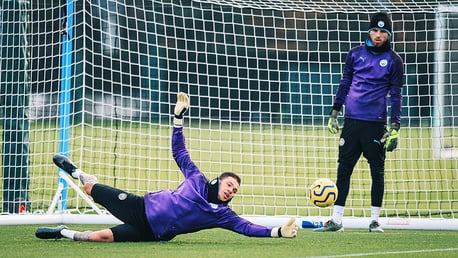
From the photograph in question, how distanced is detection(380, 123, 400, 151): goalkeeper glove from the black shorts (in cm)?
251

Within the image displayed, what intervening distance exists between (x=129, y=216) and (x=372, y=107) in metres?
2.76

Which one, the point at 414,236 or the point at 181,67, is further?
the point at 181,67

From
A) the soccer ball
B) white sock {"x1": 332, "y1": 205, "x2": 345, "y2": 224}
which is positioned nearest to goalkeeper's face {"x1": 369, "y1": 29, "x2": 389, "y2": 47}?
the soccer ball

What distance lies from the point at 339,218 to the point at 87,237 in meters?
2.72

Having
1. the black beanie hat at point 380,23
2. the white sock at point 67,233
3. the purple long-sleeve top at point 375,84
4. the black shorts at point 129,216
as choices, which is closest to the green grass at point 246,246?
the white sock at point 67,233

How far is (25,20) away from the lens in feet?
38.9

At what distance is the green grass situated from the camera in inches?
305

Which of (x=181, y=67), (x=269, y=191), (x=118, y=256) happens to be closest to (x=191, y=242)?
(x=118, y=256)

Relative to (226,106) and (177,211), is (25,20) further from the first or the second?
(226,106)

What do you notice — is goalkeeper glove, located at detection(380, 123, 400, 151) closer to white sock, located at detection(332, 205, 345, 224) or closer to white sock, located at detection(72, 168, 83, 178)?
white sock, located at detection(332, 205, 345, 224)

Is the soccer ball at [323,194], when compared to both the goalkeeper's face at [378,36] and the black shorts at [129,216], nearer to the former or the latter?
the goalkeeper's face at [378,36]

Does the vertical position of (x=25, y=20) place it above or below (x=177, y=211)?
above

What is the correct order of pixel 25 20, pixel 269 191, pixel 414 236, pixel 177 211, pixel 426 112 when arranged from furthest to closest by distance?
pixel 426 112 < pixel 269 191 < pixel 25 20 < pixel 414 236 < pixel 177 211

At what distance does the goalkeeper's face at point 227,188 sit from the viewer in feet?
27.9
